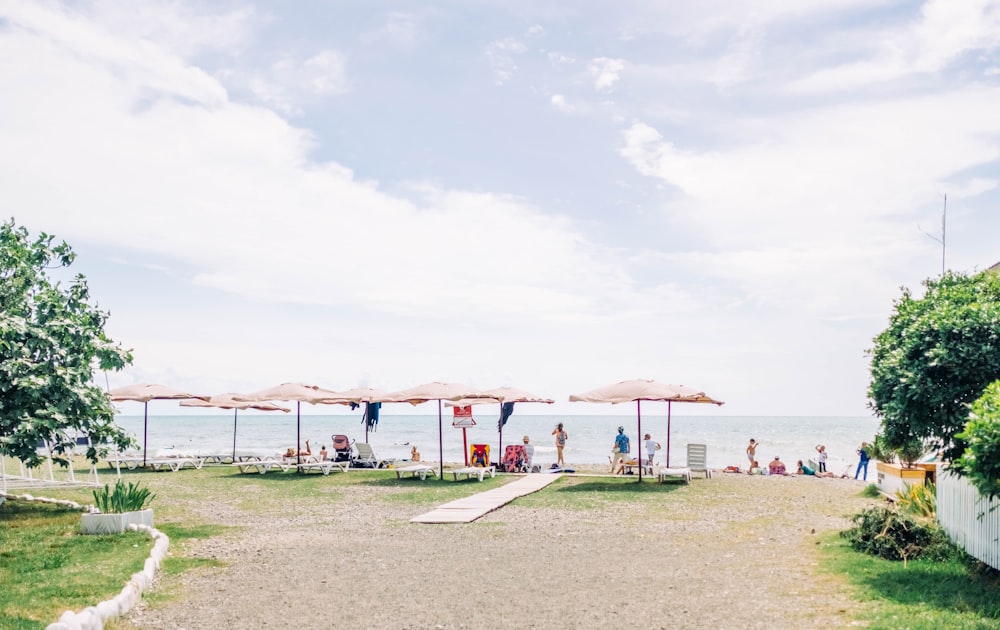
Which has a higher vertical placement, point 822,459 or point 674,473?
point 674,473

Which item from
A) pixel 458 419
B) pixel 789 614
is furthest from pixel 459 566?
pixel 458 419

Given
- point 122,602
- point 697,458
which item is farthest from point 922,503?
point 122,602

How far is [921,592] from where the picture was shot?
7438mm

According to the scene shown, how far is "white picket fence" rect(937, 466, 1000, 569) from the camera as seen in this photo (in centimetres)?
783

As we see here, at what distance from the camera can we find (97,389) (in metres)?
12.3

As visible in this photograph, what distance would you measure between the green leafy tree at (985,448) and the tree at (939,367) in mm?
1226

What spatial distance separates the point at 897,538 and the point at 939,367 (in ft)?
7.98

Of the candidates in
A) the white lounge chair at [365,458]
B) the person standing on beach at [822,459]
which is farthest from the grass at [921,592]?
the person standing on beach at [822,459]

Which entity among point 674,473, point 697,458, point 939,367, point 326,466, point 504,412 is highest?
point 939,367

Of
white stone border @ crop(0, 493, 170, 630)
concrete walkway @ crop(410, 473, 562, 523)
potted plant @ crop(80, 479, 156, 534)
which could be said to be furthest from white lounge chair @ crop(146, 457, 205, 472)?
white stone border @ crop(0, 493, 170, 630)

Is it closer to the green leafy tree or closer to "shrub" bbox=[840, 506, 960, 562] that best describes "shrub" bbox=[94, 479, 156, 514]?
"shrub" bbox=[840, 506, 960, 562]

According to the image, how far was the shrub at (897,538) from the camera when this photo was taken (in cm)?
898

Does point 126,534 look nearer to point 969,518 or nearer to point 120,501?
point 120,501

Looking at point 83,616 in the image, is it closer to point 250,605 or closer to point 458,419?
point 250,605
